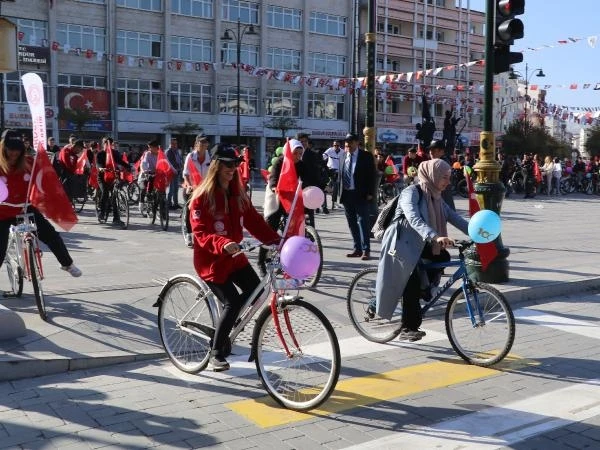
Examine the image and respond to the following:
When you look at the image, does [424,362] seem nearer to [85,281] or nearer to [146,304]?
[146,304]

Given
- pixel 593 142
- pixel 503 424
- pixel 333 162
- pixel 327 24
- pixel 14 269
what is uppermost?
pixel 327 24

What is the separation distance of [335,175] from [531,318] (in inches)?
524

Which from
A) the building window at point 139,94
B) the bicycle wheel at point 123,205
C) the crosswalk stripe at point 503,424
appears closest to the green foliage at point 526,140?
the building window at point 139,94

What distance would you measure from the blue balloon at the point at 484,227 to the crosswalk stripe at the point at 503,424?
1236mm

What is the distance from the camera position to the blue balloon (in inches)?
209

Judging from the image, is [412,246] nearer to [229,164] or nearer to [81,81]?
[229,164]

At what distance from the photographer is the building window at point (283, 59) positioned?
54241 mm

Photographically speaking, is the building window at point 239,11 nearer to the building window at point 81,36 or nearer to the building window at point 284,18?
the building window at point 284,18

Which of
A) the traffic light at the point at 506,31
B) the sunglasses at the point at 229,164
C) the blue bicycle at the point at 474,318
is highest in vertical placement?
the traffic light at the point at 506,31

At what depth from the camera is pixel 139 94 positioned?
48938mm

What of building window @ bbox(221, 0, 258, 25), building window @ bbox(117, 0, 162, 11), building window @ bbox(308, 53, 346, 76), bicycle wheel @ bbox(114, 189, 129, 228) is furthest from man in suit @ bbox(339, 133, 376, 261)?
building window @ bbox(308, 53, 346, 76)

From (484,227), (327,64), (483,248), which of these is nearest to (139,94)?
(327,64)

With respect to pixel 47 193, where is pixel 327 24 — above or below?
above

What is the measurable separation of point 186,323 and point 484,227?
2.39 metres
